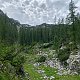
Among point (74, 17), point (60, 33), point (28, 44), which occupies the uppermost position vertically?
point (74, 17)

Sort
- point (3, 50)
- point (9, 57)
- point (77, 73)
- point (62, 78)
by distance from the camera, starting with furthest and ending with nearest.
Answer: point (77, 73) < point (62, 78) < point (9, 57) < point (3, 50)

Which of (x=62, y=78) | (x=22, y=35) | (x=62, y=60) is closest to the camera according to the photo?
(x=62, y=78)

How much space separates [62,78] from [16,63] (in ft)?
63.6

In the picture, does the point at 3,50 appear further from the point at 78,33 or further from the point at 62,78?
the point at 78,33

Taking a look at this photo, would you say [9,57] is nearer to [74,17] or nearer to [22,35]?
[74,17]

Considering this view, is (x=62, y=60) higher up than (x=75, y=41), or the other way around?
(x=75, y=41)

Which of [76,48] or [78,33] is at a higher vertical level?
[78,33]

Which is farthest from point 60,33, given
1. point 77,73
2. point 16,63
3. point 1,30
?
point 16,63

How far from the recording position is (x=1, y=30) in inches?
3846

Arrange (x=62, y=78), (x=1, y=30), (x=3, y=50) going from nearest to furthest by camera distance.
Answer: (x=3, y=50) < (x=62, y=78) < (x=1, y=30)

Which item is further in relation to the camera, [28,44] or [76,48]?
[28,44]

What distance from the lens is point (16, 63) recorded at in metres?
21.9

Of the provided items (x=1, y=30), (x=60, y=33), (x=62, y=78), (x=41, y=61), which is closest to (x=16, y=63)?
(x=62, y=78)

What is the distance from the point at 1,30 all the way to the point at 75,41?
43.0 m
